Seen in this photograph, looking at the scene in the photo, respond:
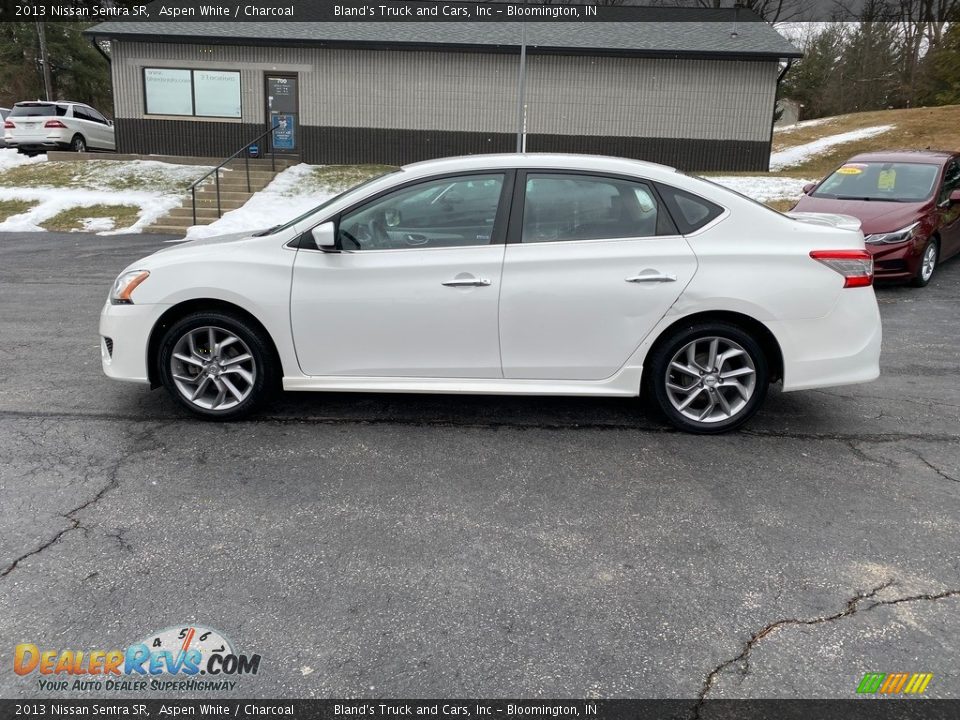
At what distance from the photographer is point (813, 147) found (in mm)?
29359

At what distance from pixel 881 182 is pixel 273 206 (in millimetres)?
12635

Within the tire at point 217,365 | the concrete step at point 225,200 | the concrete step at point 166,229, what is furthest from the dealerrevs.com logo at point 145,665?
the concrete step at point 225,200

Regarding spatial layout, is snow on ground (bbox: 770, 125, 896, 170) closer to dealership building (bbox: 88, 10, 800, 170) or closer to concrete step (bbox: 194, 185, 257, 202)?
dealership building (bbox: 88, 10, 800, 170)

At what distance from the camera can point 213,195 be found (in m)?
18.6

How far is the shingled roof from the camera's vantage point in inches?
856

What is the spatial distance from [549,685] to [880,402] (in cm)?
404

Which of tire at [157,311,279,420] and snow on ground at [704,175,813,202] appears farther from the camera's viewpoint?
snow on ground at [704,175,813,202]

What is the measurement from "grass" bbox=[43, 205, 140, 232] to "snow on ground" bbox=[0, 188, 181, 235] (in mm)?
151

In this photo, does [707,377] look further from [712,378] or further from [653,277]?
[653,277]

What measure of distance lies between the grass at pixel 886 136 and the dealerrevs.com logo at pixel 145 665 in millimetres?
21875

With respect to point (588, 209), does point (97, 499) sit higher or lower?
lower

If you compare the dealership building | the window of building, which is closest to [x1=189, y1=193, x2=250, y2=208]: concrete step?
the dealership building

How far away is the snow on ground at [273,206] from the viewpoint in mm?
15828

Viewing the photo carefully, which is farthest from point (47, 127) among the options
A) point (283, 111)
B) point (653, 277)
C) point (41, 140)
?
point (653, 277)
